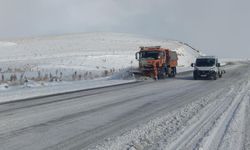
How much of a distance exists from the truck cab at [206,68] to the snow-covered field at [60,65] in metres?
6.54

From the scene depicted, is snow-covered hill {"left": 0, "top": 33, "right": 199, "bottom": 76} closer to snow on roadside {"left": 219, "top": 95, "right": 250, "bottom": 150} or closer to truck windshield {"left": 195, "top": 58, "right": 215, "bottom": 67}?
truck windshield {"left": 195, "top": 58, "right": 215, "bottom": 67}

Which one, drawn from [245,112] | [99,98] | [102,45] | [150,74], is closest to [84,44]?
[102,45]

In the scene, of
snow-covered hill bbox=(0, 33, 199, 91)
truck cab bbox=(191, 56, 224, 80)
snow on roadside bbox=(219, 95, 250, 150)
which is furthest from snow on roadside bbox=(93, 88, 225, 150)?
snow-covered hill bbox=(0, 33, 199, 91)

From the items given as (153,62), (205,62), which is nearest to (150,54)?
(153,62)

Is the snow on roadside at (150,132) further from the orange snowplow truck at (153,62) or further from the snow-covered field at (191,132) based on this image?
the orange snowplow truck at (153,62)

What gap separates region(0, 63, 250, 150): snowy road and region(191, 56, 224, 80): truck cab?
58.8ft

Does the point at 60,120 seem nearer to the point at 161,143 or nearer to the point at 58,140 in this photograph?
the point at 58,140

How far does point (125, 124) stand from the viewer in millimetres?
12609

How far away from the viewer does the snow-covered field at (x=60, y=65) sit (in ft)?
91.8

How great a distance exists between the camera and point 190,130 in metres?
11.2

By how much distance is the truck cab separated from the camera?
37.3 metres

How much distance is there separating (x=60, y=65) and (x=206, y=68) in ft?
62.3

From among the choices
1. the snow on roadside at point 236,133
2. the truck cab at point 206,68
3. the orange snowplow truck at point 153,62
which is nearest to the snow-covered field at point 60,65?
the orange snowplow truck at point 153,62

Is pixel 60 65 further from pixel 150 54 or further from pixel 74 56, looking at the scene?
pixel 150 54
